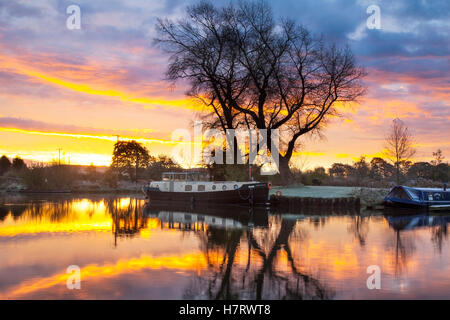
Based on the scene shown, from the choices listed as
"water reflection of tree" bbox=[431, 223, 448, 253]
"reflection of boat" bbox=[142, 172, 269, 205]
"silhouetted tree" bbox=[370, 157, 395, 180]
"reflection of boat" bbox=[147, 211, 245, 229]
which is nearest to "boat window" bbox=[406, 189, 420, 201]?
"water reflection of tree" bbox=[431, 223, 448, 253]

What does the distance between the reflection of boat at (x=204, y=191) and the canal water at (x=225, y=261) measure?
41.1 feet

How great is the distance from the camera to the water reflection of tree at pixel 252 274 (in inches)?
382

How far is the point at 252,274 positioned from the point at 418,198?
1007 inches

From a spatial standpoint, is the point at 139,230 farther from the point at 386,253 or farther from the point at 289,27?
the point at 289,27

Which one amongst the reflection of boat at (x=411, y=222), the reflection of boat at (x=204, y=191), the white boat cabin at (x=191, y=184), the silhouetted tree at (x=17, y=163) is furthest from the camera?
the silhouetted tree at (x=17, y=163)

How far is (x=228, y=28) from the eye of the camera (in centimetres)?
4000

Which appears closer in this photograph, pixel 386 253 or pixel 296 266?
pixel 296 266

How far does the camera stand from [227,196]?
37219 millimetres

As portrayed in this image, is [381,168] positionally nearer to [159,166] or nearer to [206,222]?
[159,166]

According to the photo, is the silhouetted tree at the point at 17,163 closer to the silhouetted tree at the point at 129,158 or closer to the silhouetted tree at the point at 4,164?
the silhouetted tree at the point at 4,164

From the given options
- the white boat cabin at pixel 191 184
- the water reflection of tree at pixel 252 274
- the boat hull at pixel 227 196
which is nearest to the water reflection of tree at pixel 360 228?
the water reflection of tree at pixel 252 274
